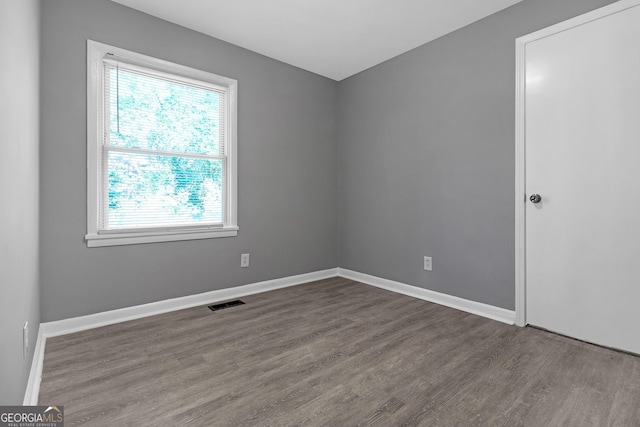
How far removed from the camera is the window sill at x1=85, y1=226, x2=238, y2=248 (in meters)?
2.42

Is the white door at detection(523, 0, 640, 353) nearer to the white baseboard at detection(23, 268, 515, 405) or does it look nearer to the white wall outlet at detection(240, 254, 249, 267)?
the white baseboard at detection(23, 268, 515, 405)

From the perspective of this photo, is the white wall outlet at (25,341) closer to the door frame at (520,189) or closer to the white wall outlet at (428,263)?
the white wall outlet at (428,263)

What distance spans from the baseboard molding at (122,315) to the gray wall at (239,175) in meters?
0.05

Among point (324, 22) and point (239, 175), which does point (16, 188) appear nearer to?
point (239, 175)

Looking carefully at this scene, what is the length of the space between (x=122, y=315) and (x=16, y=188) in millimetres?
1544

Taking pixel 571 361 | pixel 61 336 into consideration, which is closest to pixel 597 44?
pixel 571 361

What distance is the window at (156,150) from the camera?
2439mm

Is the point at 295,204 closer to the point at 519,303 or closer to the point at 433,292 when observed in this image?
the point at 433,292

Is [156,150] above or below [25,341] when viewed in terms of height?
above

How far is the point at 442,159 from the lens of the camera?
3.00 meters

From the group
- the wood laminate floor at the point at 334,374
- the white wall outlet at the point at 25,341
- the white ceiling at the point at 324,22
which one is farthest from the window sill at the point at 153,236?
the white ceiling at the point at 324,22

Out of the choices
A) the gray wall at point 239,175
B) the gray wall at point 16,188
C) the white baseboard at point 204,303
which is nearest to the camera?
the gray wall at point 16,188

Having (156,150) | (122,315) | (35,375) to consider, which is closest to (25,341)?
(35,375)


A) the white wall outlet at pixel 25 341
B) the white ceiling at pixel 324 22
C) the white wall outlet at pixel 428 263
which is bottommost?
the white wall outlet at pixel 25 341
